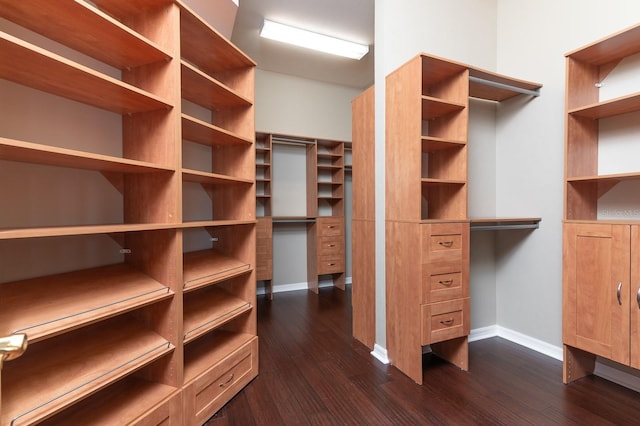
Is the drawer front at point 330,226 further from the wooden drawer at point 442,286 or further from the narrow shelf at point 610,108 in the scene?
the narrow shelf at point 610,108

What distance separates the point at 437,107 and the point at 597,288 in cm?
159

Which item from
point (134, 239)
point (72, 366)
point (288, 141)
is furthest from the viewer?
point (288, 141)

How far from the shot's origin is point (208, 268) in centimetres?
178

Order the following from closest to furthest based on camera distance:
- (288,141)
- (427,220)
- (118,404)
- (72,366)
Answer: (72,366) → (118,404) → (427,220) → (288,141)

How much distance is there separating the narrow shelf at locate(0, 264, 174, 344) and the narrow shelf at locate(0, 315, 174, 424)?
0.22m

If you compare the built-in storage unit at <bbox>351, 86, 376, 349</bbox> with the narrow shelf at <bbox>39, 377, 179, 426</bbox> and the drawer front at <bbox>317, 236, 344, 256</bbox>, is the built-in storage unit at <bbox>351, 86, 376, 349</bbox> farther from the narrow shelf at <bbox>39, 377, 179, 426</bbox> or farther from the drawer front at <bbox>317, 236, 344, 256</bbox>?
the narrow shelf at <bbox>39, 377, 179, 426</bbox>

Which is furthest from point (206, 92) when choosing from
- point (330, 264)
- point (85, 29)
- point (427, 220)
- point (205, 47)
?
point (330, 264)

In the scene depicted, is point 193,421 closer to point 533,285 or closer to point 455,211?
point 455,211

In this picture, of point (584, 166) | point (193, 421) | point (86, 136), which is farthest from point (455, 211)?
point (86, 136)

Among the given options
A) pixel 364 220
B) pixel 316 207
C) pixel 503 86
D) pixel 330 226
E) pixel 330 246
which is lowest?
pixel 330 246

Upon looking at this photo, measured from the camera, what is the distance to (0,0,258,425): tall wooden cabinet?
1.01 metres

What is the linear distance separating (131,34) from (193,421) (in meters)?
1.91

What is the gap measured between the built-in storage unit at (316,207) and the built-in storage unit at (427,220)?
76.3 inches

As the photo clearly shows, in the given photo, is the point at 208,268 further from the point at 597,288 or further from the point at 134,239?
the point at 597,288
